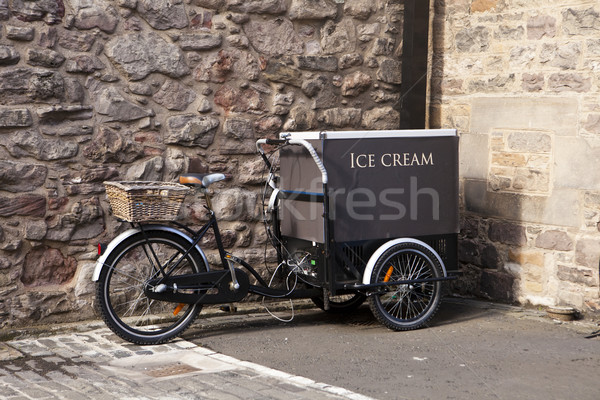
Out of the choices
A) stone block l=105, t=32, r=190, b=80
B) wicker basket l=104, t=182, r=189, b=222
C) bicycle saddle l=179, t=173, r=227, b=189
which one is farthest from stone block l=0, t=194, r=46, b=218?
stone block l=105, t=32, r=190, b=80

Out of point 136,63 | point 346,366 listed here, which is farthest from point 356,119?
point 346,366

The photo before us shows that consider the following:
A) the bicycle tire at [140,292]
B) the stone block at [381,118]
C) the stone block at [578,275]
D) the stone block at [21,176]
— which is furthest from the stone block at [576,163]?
the stone block at [21,176]

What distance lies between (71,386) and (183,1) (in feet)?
9.78

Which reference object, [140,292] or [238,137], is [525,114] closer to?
[238,137]

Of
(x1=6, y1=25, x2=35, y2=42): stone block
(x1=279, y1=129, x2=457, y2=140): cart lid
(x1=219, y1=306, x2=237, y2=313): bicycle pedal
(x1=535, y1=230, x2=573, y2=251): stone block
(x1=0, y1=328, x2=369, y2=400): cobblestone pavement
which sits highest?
(x1=6, y1=25, x2=35, y2=42): stone block

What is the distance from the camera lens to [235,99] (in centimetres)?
636

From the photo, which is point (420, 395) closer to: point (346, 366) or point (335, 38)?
point (346, 366)

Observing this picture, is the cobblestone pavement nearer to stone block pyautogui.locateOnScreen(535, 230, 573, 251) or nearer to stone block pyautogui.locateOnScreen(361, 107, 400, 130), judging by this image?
stone block pyautogui.locateOnScreen(361, 107, 400, 130)

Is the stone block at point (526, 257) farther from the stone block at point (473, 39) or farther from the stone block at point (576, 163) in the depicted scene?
the stone block at point (473, 39)

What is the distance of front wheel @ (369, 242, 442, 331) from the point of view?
5781 mm

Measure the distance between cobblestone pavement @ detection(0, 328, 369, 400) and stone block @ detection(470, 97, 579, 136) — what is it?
3042mm

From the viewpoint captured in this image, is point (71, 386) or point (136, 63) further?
point (136, 63)

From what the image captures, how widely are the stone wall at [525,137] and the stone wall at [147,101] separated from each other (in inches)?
23.5

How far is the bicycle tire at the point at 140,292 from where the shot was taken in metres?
5.33
